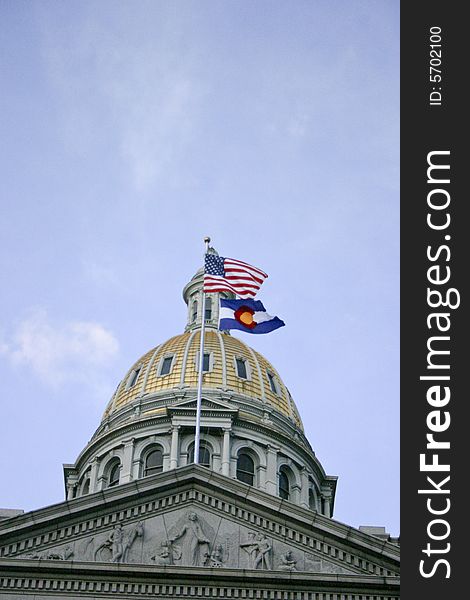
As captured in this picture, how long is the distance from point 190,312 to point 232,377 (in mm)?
11333

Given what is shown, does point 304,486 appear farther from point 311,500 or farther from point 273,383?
point 273,383

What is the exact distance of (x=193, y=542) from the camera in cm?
3341

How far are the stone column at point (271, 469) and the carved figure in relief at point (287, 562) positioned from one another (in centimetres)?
2861

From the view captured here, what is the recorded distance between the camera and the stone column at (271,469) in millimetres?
62344

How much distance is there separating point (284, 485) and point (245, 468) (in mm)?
2604

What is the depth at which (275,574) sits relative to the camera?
3256cm

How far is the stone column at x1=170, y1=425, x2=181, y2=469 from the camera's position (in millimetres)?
60641

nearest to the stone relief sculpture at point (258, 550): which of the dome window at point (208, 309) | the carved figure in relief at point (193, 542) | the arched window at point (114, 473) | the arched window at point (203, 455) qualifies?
the carved figure in relief at point (193, 542)

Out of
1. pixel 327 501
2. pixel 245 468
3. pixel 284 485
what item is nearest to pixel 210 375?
pixel 245 468

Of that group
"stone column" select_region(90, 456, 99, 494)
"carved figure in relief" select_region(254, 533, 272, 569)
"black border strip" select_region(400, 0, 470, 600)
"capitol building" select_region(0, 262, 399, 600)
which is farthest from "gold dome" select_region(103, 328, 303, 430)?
"black border strip" select_region(400, 0, 470, 600)

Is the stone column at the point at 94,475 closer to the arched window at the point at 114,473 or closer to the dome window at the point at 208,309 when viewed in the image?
the arched window at the point at 114,473

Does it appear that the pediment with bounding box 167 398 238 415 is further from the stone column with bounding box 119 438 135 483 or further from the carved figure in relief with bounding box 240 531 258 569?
the carved figure in relief with bounding box 240 531 258 569

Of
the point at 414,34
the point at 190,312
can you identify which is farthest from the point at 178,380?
the point at 414,34

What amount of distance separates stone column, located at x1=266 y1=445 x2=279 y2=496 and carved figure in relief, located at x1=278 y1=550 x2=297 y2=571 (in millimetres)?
28611
